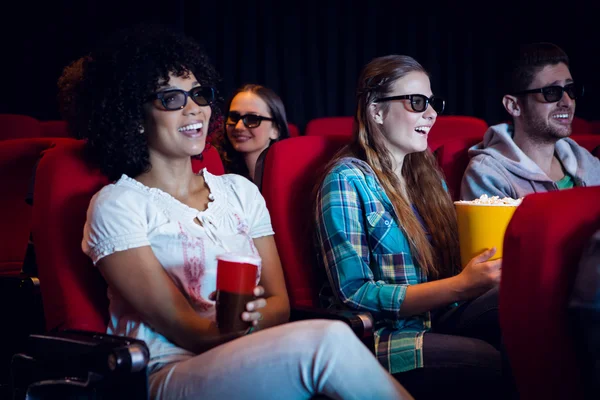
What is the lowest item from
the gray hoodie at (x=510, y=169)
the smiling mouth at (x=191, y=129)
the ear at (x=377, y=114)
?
the gray hoodie at (x=510, y=169)

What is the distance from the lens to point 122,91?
5.33 feet

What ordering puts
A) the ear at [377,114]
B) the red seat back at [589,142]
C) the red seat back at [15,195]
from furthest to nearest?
the red seat back at [589,142]
the red seat back at [15,195]
the ear at [377,114]

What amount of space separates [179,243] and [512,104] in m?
1.38

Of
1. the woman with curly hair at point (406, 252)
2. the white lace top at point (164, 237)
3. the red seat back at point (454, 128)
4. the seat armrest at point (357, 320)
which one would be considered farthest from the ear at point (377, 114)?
the red seat back at point (454, 128)

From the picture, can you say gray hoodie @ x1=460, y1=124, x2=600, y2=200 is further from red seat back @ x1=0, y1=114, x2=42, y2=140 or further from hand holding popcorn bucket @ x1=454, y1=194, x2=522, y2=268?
red seat back @ x1=0, y1=114, x2=42, y2=140

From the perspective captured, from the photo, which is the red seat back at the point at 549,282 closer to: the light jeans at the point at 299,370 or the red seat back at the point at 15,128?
the light jeans at the point at 299,370

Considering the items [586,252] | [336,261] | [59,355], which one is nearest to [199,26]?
[336,261]

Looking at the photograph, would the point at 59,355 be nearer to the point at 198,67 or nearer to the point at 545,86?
the point at 198,67

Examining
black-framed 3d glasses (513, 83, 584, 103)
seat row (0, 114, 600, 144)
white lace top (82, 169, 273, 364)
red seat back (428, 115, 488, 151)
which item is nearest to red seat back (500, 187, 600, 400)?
white lace top (82, 169, 273, 364)

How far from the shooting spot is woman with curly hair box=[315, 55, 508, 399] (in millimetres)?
1631

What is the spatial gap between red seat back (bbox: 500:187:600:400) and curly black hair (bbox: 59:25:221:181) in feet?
3.07

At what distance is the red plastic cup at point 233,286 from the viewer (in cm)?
122

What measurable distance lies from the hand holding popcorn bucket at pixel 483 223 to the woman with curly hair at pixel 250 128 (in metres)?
1.70

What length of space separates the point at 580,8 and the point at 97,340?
164 inches
